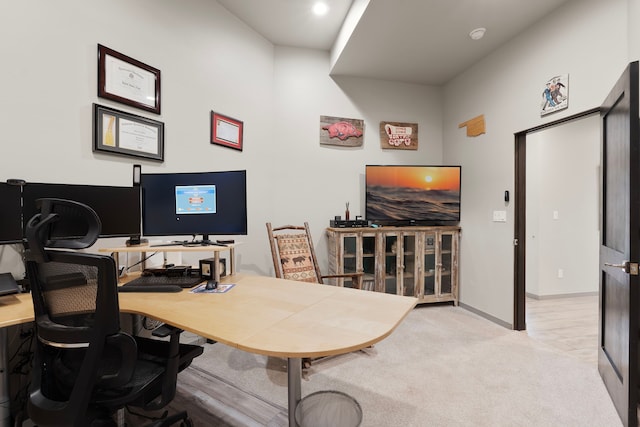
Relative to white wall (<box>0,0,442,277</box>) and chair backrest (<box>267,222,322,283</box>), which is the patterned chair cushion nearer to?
chair backrest (<box>267,222,322,283</box>)

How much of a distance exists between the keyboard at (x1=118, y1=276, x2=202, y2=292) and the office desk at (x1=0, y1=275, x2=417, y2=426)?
0.15ft

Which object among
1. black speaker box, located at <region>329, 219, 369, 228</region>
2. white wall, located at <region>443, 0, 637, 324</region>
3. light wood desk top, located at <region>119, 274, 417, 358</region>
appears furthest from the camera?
black speaker box, located at <region>329, 219, 369, 228</region>

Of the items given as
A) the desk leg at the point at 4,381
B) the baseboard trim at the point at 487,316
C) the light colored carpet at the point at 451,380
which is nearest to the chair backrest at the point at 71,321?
the desk leg at the point at 4,381

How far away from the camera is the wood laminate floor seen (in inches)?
99.3

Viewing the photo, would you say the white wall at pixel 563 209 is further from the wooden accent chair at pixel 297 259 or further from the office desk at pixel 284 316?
the office desk at pixel 284 316

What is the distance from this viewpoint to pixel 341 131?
11.9 feet

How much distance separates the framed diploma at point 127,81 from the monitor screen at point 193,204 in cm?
64

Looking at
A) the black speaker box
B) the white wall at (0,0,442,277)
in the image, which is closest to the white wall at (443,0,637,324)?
the white wall at (0,0,442,277)

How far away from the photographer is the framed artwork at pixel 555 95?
2.38 metres

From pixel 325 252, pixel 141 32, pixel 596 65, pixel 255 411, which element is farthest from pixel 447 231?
pixel 141 32

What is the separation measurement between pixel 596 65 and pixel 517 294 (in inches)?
82.6

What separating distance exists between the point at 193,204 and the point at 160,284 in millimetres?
527

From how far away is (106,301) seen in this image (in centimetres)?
96

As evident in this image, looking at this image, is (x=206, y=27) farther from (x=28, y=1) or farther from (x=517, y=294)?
(x=517, y=294)
